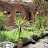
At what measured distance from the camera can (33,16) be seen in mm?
20922

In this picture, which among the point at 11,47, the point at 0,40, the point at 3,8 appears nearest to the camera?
the point at 11,47

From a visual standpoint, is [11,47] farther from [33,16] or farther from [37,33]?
[33,16]

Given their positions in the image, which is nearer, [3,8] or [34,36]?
[34,36]

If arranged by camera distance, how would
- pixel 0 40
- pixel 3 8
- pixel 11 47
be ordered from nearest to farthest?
pixel 11 47 < pixel 0 40 < pixel 3 8

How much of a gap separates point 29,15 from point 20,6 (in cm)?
128

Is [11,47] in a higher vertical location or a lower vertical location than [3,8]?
lower

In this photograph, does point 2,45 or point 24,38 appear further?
point 24,38

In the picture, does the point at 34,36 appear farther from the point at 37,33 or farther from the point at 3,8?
the point at 3,8

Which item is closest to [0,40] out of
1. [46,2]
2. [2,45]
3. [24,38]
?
[2,45]

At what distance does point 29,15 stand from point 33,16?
1.63 ft

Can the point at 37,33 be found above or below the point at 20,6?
below

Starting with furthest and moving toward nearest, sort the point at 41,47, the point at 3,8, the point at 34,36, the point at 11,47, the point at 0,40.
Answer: the point at 3,8
the point at 34,36
the point at 41,47
the point at 0,40
the point at 11,47

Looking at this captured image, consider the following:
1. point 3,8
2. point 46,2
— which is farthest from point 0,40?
point 46,2

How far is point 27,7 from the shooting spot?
20750mm
